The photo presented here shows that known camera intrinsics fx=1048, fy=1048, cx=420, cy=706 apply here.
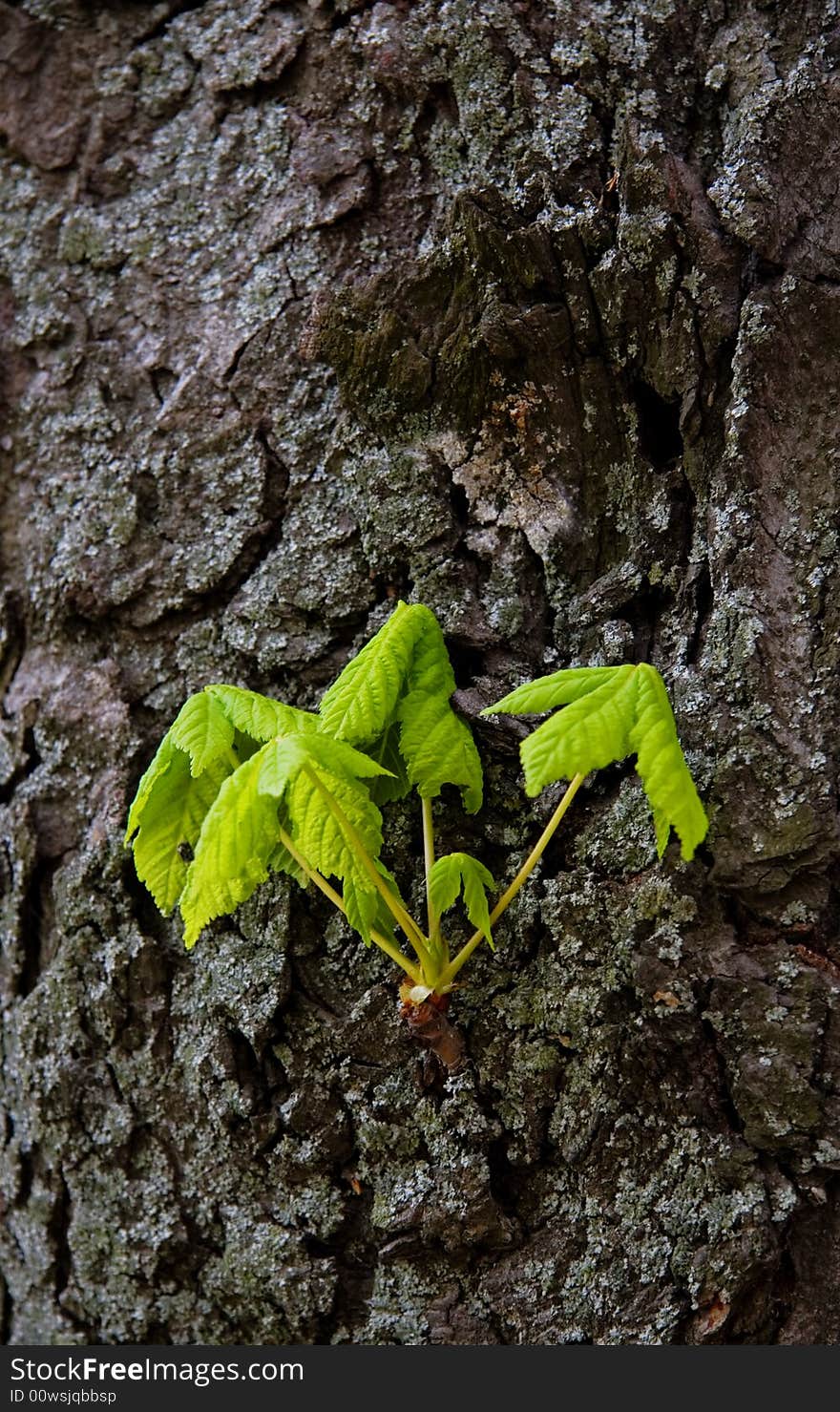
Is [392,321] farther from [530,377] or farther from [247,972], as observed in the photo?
[247,972]

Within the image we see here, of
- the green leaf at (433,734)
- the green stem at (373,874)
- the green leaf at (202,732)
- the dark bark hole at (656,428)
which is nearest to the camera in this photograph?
the green stem at (373,874)

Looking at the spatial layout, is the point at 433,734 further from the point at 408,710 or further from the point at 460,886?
the point at 460,886

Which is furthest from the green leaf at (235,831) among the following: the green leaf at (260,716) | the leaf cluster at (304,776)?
the green leaf at (260,716)

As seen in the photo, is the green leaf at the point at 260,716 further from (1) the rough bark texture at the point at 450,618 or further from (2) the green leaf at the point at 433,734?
(1) the rough bark texture at the point at 450,618

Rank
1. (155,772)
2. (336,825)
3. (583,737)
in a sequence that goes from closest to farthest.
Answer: (583,737), (336,825), (155,772)

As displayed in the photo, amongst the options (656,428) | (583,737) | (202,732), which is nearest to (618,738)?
(583,737)

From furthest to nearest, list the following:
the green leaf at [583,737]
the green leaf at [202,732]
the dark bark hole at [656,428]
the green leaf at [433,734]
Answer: the dark bark hole at [656,428] < the green leaf at [433,734] < the green leaf at [202,732] < the green leaf at [583,737]

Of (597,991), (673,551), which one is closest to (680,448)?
(673,551)
